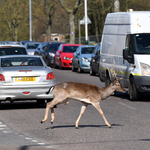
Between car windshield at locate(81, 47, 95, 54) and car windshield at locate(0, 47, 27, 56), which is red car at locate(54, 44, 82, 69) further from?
car windshield at locate(0, 47, 27, 56)

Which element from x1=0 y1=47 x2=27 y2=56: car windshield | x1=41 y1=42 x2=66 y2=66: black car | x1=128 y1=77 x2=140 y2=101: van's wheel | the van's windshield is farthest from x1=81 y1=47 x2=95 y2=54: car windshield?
x1=128 y1=77 x2=140 y2=101: van's wheel

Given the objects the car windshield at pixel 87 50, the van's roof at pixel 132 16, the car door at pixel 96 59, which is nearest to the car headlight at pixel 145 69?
the van's roof at pixel 132 16

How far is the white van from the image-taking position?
44.1 ft

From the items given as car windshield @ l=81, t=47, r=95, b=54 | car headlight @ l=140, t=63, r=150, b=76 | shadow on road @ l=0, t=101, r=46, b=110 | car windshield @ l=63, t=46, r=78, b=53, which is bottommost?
shadow on road @ l=0, t=101, r=46, b=110

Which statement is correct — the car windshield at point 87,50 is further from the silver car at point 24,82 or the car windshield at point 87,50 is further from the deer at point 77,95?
the deer at point 77,95

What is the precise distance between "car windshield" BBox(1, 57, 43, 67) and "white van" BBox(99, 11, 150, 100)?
2.67 m

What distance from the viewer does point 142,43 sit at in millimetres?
13953

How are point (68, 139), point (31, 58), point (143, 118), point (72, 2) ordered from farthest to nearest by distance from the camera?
point (72, 2) < point (31, 58) < point (143, 118) < point (68, 139)

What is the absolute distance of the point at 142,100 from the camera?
14242mm

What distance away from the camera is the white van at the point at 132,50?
529 inches

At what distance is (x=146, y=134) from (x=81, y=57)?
17711 millimetres

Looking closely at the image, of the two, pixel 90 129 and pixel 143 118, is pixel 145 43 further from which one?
pixel 90 129

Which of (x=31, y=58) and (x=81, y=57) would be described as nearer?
(x=31, y=58)

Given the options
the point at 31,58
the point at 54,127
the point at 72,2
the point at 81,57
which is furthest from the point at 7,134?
the point at 72,2
